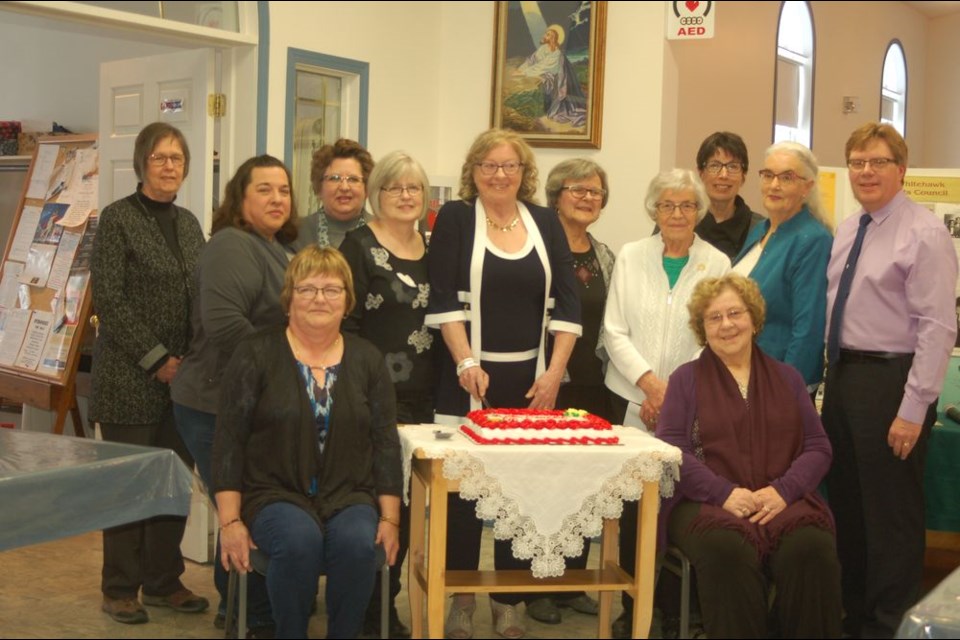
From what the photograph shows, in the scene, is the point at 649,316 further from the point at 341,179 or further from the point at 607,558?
the point at 341,179

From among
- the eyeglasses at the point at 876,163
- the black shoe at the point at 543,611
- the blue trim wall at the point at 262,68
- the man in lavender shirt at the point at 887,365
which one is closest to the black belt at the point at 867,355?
the man in lavender shirt at the point at 887,365

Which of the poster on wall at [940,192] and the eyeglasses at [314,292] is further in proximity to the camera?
the poster on wall at [940,192]

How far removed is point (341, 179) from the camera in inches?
144

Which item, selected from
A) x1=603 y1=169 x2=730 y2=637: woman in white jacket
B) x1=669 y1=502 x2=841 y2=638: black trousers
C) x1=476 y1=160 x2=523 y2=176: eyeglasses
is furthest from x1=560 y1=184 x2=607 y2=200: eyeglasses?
x1=669 y1=502 x2=841 y2=638: black trousers

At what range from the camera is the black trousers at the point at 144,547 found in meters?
3.51

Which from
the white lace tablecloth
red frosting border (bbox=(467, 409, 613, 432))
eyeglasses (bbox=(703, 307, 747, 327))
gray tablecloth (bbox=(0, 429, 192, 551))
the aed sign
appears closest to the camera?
gray tablecloth (bbox=(0, 429, 192, 551))

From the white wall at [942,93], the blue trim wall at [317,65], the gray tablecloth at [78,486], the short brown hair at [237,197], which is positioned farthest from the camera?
the white wall at [942,93]

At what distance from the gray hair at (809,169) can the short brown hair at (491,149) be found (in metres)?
0.74

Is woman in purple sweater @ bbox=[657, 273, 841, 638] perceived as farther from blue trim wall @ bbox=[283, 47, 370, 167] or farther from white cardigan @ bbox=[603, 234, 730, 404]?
blue trim wall @ bbox=[283, 47, 370, 167]

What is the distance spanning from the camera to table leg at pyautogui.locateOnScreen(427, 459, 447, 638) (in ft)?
9.48

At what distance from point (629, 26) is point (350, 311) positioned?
121 inches

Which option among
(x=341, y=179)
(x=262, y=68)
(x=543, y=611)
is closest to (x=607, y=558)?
(x=543, y=611)

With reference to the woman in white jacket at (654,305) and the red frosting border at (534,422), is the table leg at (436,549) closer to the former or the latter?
the red frosting border at (534,422)

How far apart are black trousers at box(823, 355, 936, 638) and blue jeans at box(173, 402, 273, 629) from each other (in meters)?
1.75
